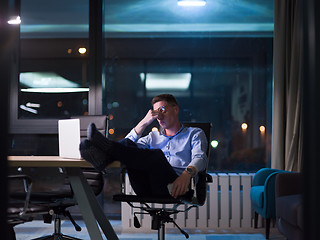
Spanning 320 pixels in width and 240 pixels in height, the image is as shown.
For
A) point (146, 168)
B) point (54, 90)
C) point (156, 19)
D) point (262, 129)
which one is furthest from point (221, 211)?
point (156, 19)

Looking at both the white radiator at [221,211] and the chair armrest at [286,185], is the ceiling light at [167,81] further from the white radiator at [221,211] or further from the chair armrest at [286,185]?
the chair armrest at [286,185]

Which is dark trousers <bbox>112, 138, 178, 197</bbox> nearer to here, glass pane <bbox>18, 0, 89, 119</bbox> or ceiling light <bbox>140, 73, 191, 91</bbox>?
glass pane <bbox>18, 0, 89, 119</bbox>

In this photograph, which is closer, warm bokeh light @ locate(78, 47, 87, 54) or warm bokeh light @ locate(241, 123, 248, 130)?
warm bokeh light @ locate(78, 47, 87, 54)

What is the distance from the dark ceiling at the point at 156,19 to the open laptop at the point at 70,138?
2820 mm

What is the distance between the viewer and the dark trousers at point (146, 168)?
7.18 ft

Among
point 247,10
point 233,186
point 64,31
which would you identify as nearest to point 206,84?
point 247,10

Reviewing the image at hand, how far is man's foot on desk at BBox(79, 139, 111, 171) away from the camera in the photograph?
79.9 inches

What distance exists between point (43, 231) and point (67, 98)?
61.0 inches

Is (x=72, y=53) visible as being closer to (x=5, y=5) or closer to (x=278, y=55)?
(x=278, y=55)

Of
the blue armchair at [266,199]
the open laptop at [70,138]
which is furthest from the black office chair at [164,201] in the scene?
the blue armchair at [266,199]

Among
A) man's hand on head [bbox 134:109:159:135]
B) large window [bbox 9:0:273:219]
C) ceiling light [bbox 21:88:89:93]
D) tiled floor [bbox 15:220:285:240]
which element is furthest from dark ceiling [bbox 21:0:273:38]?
man's hand on head [bbox 134:109:159:135]

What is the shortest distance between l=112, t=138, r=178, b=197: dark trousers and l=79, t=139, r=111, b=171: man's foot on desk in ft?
0.23

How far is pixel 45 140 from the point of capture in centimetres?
480

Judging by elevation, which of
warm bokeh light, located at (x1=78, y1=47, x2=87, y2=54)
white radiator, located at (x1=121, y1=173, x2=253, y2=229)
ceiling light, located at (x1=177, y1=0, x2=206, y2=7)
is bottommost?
white radiator, located at (x1=121, y1=173, x2=253, y2=229)
